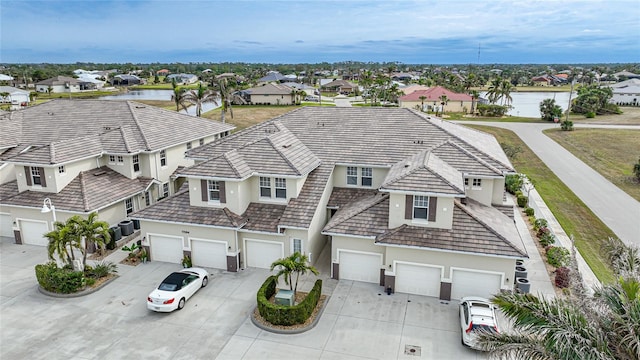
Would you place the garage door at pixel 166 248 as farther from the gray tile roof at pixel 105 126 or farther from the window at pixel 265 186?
the gray tile roof at pixel 105 126

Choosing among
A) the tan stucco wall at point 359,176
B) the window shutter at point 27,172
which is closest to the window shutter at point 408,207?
the tan stucco wall at point 359,176

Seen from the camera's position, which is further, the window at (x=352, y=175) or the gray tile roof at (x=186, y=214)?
the window at (x=352, y=175)

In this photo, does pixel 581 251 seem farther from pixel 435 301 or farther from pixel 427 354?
pixel 427 354

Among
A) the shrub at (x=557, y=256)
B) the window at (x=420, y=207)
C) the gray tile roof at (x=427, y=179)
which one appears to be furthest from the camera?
the shrub at (x=557, y=256)

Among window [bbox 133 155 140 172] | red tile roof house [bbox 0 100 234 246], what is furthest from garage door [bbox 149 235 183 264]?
window [bbox 133 155 140 172]

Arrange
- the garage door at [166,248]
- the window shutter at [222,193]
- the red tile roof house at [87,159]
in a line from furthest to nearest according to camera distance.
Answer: the red tile roof house at [87,159] → the garage door at [166,248] → the window shutter at [222,193]
